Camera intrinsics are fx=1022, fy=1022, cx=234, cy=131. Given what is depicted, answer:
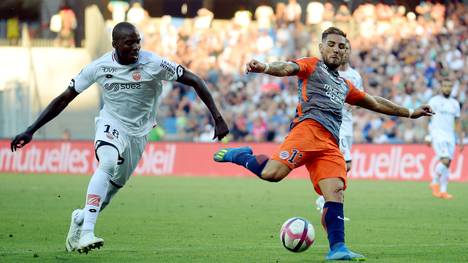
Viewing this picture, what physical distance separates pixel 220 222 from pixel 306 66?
5.24m

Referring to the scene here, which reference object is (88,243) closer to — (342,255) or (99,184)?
(99,184)

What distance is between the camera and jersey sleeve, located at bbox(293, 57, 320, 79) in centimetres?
1039

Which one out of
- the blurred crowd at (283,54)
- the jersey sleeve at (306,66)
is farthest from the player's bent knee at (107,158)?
the blurred crowd at (283,54)

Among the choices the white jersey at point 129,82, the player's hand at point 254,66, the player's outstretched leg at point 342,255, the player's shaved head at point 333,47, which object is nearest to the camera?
the player's hand at point 254,66

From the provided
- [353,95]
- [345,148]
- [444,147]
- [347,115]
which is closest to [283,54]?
[444,147]

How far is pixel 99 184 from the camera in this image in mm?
10359

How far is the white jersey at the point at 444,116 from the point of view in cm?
2225

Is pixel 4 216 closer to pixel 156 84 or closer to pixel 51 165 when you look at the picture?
pixel 156 84

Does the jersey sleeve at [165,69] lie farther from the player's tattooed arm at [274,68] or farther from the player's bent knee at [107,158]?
the player's tattooed arm at [274,68]

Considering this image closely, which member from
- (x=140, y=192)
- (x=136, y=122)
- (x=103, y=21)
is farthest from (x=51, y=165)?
(x=136, y=122)

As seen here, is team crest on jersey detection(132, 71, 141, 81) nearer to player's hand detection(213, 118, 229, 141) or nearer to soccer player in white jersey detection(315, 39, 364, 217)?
player's hand detection(213, 118, 229, 141)

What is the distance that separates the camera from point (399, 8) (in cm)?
3653

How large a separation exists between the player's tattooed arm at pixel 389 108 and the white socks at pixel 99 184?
2742 mm

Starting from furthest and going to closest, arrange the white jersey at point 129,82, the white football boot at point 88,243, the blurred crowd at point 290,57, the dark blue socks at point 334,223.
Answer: the blurred crowd at point 290,57
the white jersey at point 129,82
the dark blue socks at point 334,223
the white football boot at point 88,243
